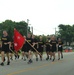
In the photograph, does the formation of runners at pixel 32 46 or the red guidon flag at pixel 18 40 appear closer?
the formation of runners at pixel 32 46

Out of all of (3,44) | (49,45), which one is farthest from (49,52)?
(3,44)

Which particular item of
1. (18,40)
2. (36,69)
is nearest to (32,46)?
(18,40)

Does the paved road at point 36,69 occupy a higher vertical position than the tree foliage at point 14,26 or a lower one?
lower

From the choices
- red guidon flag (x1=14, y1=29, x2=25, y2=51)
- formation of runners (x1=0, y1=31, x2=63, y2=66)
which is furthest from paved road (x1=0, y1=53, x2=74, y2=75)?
red guidon flag (x1=14, y1=29, x2=25, y2=51)

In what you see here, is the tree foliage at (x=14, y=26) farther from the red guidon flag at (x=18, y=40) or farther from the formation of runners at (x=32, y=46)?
the red guidon flag at (x=18, y=40)

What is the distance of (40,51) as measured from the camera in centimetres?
2402

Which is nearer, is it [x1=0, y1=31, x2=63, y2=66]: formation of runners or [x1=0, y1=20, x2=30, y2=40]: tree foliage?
[x1=0, y1=31, x2=63, y2=66]: formation of runners

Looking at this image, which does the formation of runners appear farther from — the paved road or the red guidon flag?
the paved road

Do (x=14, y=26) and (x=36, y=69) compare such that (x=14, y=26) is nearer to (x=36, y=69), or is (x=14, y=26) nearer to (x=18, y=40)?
(x=18, y=40)

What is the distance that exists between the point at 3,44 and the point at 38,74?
4.94 metres

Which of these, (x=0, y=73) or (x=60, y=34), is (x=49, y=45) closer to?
(x=0, y=73)

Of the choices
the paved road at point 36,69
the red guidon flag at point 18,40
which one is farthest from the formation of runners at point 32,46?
the paved road at point 36,69

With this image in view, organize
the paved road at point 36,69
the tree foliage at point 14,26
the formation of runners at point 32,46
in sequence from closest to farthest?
the paved road at point 36,69 → the formation of runners at point 32,46 → the tree foliage at point 14,26

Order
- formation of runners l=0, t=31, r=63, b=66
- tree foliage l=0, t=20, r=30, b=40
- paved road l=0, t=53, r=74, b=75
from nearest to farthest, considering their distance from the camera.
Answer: paved road l=0, t=53, r=74, b=75, formation of runners l=0, t=31, r=63, b=66, tree foliage l=0, t=20, r=30, b=40
